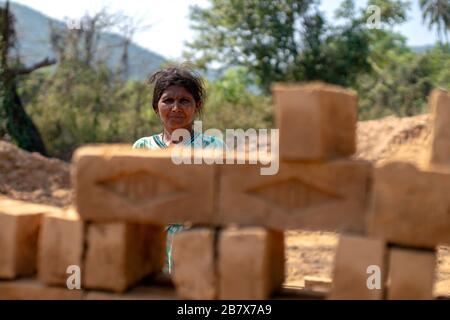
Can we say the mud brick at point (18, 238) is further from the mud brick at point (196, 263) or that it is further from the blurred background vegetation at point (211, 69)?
the blurred background vegetation at point (211, 69)

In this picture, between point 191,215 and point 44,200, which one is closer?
point 191,215

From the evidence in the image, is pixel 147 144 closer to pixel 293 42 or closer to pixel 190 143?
pixel 190 143

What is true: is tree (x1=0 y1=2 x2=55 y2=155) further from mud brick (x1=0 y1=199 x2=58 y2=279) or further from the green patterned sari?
mud brick (x1=0 y1=199 x2=58 y2=279)

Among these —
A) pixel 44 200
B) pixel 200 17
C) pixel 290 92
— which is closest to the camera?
pixel 290 92

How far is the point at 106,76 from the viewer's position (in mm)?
17375

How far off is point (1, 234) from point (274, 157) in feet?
4.75

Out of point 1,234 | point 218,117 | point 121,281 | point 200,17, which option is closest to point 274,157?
point 121,281

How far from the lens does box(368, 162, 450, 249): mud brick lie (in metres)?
2.28

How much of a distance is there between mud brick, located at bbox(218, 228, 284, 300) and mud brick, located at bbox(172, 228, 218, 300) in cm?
4

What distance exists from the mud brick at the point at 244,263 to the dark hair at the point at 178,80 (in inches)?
54.4

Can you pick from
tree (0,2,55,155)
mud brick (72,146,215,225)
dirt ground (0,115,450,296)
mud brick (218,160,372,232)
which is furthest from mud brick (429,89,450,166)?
tree (0,2,55,155)

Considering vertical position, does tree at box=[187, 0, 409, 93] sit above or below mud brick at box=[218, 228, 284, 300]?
above

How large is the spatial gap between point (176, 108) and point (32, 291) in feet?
4.56

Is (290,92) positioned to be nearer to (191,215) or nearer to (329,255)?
(191,215)
